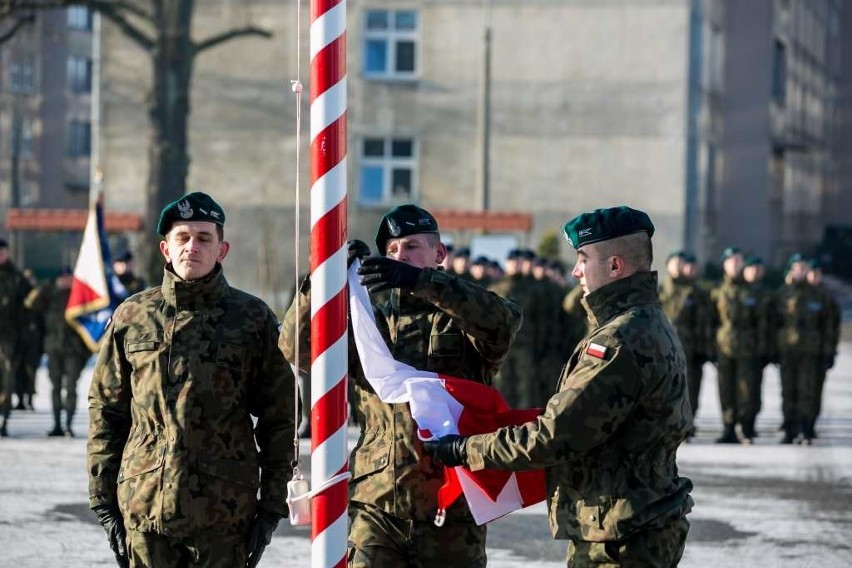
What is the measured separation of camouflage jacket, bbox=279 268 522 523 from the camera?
5996 mm

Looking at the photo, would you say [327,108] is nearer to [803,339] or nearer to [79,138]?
[803,339]

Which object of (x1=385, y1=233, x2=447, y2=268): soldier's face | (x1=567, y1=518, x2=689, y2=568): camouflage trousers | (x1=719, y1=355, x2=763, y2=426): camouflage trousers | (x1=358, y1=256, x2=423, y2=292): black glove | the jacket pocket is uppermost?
(x1=385, y1=233, x2=447, y2=268): soldier's face

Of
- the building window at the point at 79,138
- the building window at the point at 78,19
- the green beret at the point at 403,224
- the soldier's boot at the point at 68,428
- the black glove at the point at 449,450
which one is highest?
the building window at the point at 78,19

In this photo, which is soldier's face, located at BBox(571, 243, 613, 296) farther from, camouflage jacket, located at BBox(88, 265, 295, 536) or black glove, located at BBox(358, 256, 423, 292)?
camouflage jacket, located at BBox(88, 265, 295, 536)

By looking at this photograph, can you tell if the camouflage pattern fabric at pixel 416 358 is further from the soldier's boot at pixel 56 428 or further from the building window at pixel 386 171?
the building window at pixel 386 171

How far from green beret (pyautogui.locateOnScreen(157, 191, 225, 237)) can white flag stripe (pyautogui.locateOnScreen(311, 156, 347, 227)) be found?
736 mm

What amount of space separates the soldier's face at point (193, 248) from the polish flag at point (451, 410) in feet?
1.76

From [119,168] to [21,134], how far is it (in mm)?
35494

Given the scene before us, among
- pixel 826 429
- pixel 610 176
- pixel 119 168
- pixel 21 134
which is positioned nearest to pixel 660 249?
pixel 610 176

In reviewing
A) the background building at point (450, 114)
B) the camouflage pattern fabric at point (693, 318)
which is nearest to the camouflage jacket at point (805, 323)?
the camouflage pattern fabric at point (693, 318)

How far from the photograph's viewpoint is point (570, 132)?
4009 cm

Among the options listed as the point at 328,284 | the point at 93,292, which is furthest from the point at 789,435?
the point at 328,284

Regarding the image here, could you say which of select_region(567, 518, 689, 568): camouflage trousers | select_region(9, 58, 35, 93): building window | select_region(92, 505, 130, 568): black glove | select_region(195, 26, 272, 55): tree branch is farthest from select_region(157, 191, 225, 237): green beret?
select_region(9, 58, 35, 93): building window

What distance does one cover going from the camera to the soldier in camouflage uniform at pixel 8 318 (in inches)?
679
